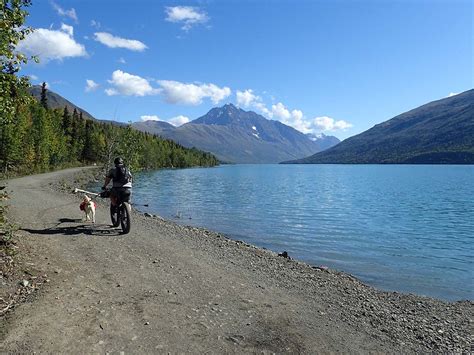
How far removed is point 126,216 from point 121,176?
73.9 inches

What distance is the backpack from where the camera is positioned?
18.1 metres

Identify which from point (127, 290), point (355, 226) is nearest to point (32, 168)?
point (355, 226)

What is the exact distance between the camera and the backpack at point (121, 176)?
59.3 ft

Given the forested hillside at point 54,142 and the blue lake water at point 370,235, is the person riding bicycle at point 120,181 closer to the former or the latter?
the forested hillside at point 54,142

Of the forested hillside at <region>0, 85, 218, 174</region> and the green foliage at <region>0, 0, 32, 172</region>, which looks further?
the forested hillside at <region>0, 85, 218, 174</region>

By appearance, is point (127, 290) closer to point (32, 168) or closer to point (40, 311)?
point (40, 311)

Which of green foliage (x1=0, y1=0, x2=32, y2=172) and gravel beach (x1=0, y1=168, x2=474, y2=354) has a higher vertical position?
green foliage (x1=0, y1=0, x2=32, y2=172)

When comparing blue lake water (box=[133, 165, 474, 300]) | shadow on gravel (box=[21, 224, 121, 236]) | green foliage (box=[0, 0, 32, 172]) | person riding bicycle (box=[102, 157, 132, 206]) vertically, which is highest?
green foliage (box=[0, 0, 32, 172])

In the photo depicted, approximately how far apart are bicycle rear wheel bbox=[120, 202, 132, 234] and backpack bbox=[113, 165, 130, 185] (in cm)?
101

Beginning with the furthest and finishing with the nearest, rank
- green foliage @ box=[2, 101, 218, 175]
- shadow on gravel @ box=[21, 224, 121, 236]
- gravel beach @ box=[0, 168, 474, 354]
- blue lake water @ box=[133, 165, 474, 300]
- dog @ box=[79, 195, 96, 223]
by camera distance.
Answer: green foliage @ box=[2, 101, 218, 175], blue lake water @ box=[133, 165, 474, 300], dog @ box=[79, 195, 96, 223], shadow on gravel @ box=[21, 224, 121, 236], gravel beach @ box=[0, 168, 474, 354]

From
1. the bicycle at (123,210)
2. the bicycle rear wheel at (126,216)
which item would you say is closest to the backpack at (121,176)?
the bicycle at (123,210)

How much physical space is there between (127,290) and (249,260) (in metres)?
7.50

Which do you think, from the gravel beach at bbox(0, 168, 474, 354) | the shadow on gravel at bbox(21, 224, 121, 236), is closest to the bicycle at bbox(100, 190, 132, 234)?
the shadow on gravel at bbox(21, 224, 121, 236)

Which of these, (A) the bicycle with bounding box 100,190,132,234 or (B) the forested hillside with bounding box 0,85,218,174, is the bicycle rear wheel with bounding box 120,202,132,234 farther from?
(B) the forested hillside with bounding box 0,85,218,174
